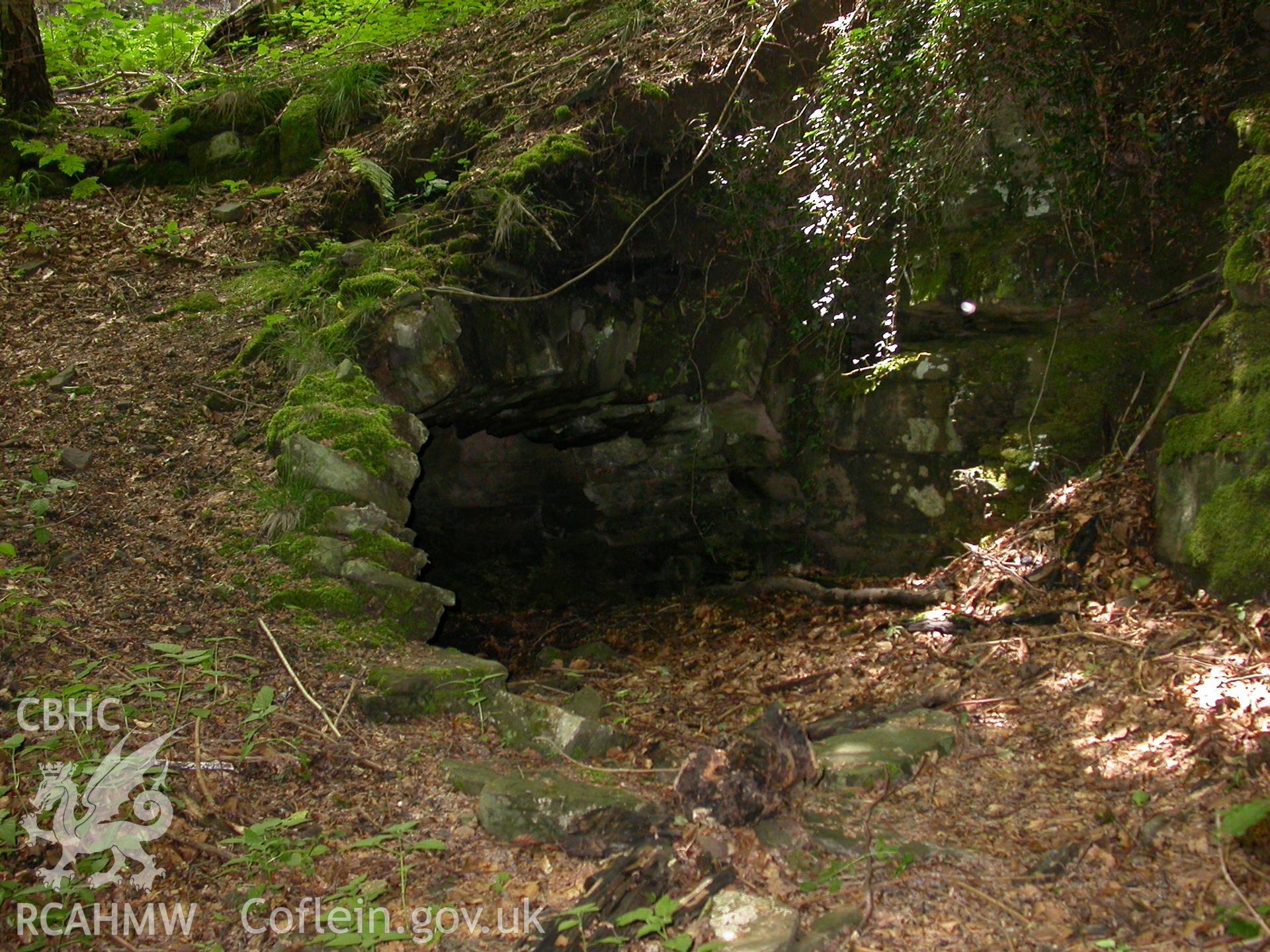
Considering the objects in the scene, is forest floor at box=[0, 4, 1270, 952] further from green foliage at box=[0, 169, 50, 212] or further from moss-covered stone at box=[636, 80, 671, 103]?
moss-covered stone at box=[636, 80, 671, 103]

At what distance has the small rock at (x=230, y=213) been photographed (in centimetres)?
700

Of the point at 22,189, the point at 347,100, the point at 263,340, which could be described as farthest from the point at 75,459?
the point at 347,100

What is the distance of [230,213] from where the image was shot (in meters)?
7.01

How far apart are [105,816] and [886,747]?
3025 millimetres

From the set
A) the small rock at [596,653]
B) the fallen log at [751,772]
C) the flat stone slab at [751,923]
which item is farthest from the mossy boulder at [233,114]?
the flat stone slab at [751,923]

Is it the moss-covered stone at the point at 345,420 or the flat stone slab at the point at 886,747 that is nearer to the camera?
the flat stone slab at the point at 886,747

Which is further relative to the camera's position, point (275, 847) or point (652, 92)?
point (652, 92)

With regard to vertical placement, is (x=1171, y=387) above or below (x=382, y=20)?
below

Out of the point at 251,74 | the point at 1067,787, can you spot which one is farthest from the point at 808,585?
the point at 251,74

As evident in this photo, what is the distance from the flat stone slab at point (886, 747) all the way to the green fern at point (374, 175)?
5117 millimetres

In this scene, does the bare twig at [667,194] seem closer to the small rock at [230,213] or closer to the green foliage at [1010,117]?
the green foliage at [1010,117]

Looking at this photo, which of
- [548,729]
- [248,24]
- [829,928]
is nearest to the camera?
[829,928]

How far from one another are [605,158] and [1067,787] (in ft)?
17.0

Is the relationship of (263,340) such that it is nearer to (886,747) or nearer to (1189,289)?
(886,747)
